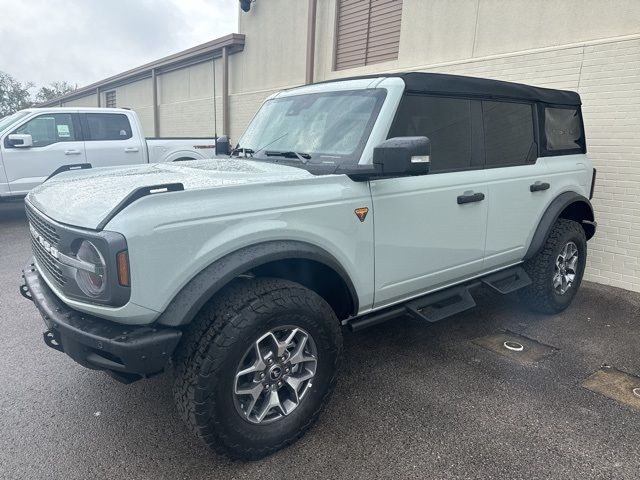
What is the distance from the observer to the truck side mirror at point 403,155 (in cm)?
242

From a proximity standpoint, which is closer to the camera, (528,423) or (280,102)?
(528,423)

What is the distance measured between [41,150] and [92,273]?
24.1 ft

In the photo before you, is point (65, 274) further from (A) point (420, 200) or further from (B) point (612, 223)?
(B) point (612, 223)

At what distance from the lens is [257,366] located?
2.32 m

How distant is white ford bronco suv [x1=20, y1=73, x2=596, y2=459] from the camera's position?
2049 mm

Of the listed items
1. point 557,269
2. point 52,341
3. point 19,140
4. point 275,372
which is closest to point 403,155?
point 275,372

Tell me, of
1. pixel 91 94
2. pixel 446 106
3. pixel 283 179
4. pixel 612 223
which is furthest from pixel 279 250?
pixel 91 94

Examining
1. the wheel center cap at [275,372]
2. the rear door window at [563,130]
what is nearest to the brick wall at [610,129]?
the rear door window at [563,130]

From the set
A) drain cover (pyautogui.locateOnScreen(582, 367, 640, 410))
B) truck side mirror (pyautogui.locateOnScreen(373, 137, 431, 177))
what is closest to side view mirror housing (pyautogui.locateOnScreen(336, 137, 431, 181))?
truck side mirror (pyautogui.locateOnScreen(373, 137, 431, 177))

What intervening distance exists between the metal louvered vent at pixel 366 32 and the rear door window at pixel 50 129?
510 centimetres

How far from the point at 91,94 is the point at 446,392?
1002 inches

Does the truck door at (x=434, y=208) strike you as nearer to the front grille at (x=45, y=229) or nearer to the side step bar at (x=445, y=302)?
the side step bar at (x=445, y=302)

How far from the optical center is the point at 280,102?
12.5 ft

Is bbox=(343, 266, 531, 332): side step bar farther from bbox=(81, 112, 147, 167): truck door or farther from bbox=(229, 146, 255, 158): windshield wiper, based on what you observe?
bbox=(81, 112, 147, 167): truck door
